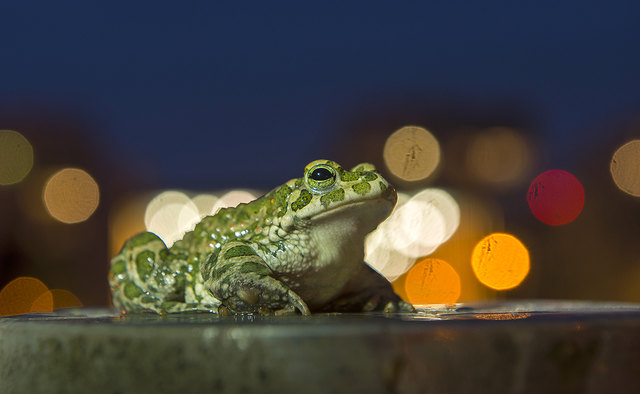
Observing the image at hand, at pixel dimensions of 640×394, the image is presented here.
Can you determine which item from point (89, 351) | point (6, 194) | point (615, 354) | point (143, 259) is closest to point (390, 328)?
point (615, 354)

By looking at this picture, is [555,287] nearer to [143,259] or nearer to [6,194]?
[143,259]

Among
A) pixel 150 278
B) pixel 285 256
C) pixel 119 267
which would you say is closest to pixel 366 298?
pixel 285 256

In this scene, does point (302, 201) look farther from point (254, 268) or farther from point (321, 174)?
point (254, 268)

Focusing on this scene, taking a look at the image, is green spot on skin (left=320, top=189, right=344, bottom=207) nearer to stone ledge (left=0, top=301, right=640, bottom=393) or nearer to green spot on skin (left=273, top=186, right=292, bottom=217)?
green spot on skin (left=273, top=186, right=292, bottom=217)

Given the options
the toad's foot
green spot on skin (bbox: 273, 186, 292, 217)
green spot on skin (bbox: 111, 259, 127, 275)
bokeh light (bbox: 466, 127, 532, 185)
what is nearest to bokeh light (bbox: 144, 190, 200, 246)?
bokeh light (bbox: 466, 127, 532, 185)

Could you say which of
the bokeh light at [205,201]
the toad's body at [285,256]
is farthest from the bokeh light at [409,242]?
the toad's body at [285,256]

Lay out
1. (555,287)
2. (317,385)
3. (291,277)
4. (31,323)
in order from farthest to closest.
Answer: (555,287)
(291,277)
(31,323)
(317,385)

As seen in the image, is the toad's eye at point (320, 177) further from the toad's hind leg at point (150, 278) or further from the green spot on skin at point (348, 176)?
the toad's hind leg at point (150, 278)
